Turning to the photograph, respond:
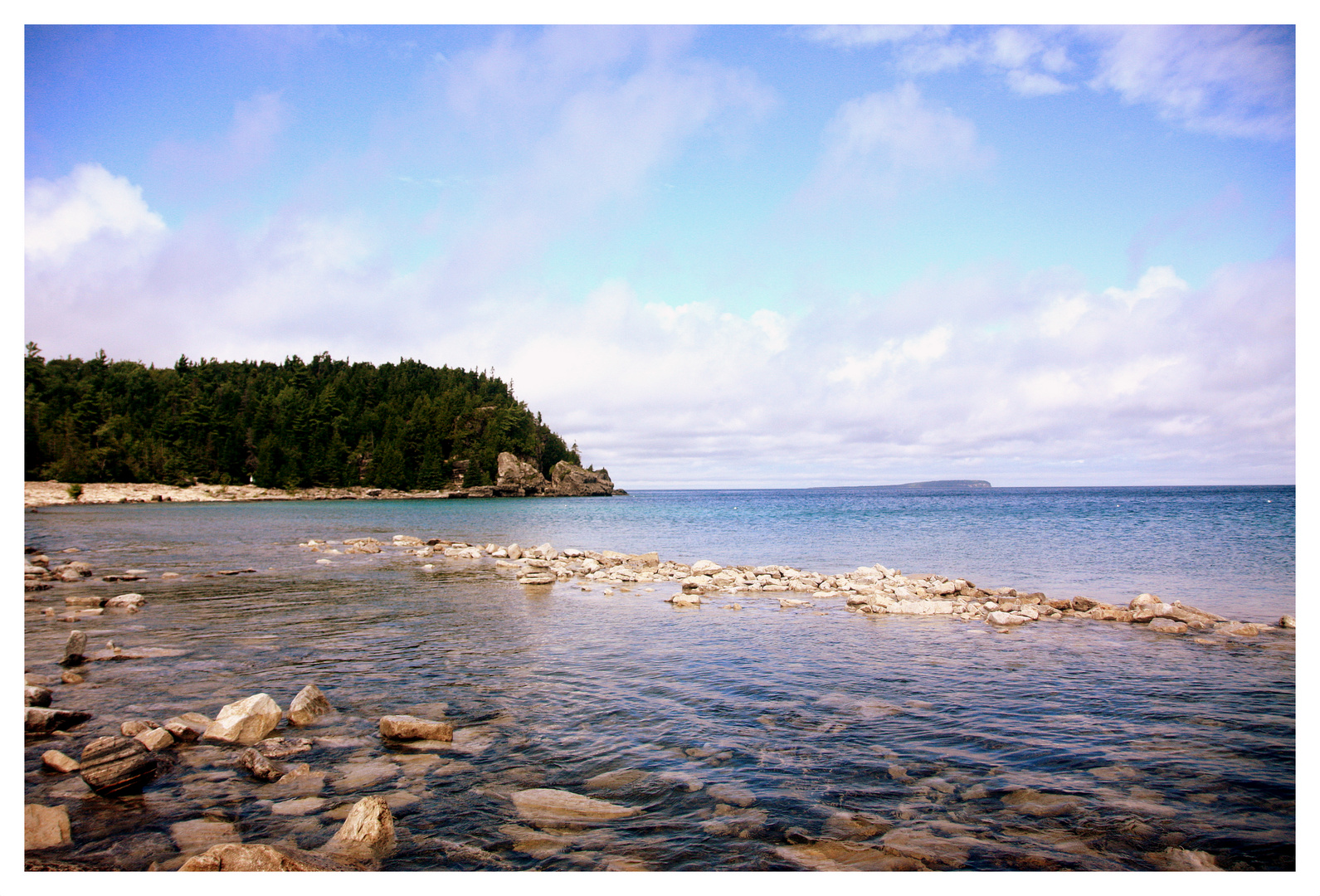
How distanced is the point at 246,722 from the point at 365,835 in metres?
3.41

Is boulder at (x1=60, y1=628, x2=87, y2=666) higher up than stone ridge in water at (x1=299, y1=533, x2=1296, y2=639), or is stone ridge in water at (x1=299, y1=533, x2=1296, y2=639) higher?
boulder at (x1=60, y1=628, x2=87, y2=666)

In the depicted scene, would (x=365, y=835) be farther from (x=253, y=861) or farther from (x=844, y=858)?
(x=844, y=858)

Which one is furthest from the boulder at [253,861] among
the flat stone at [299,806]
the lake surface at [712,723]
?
the flat stone at [299,806]

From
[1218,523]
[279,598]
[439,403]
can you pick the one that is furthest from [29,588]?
[439,403]

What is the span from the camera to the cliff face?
468 ft

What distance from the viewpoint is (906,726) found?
→ 787cm

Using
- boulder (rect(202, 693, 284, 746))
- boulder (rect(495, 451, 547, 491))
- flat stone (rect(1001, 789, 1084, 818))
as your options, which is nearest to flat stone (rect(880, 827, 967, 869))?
flat stone (rect(1001, 789, 1084, 818))

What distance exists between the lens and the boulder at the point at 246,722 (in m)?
7.14

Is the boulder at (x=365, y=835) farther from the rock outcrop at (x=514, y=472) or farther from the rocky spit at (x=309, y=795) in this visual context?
the rock outcrop at (x=514, y=472)

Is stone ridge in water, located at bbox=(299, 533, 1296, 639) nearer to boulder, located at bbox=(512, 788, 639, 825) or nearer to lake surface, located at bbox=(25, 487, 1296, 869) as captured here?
lake surface, located at bbox=(25, 487, 1296, 869)

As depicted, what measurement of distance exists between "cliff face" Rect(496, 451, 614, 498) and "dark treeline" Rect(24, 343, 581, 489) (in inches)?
162

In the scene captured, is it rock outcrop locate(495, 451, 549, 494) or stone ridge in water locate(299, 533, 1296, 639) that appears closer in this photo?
stone ridge in water locate(299, 533, 1296, 639)

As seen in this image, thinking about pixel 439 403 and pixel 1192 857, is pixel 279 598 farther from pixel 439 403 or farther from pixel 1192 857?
pixel 439 403
